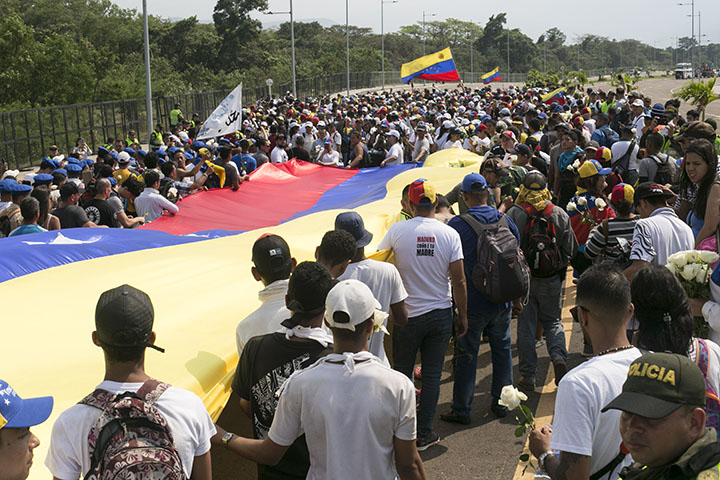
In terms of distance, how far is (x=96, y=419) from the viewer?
2.98 metres

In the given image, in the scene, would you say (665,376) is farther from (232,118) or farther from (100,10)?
(100,10)

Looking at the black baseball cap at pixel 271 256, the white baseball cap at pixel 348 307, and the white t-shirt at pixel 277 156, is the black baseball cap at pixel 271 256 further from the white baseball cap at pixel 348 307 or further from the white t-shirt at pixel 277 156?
the white t-shirt at pixel 277 156

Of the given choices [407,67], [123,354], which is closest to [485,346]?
[123,354]

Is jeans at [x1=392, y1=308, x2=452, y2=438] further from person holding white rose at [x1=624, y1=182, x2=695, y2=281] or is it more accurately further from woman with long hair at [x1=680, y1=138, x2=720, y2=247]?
woman with long hair at [x1=680, y1=138, x2=720, y2=247]

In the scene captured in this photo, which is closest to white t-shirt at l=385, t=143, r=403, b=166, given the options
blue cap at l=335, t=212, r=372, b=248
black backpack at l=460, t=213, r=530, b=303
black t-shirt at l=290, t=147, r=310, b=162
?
black t-shirt at l=290, t=147, r=310, b=162

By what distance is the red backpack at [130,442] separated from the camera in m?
2.88

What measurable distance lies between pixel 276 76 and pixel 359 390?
6712cm

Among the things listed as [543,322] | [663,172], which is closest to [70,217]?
[543,322]

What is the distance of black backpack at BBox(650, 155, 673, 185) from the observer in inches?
398

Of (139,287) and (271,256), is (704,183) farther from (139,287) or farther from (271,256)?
(139,287)

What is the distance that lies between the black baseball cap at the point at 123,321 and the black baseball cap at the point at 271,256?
4.20ft

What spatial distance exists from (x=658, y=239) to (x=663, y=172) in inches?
183

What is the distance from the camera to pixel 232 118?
54.3 ft

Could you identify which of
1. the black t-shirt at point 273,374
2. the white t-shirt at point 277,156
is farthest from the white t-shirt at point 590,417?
the white t-shirt at point 277,156
